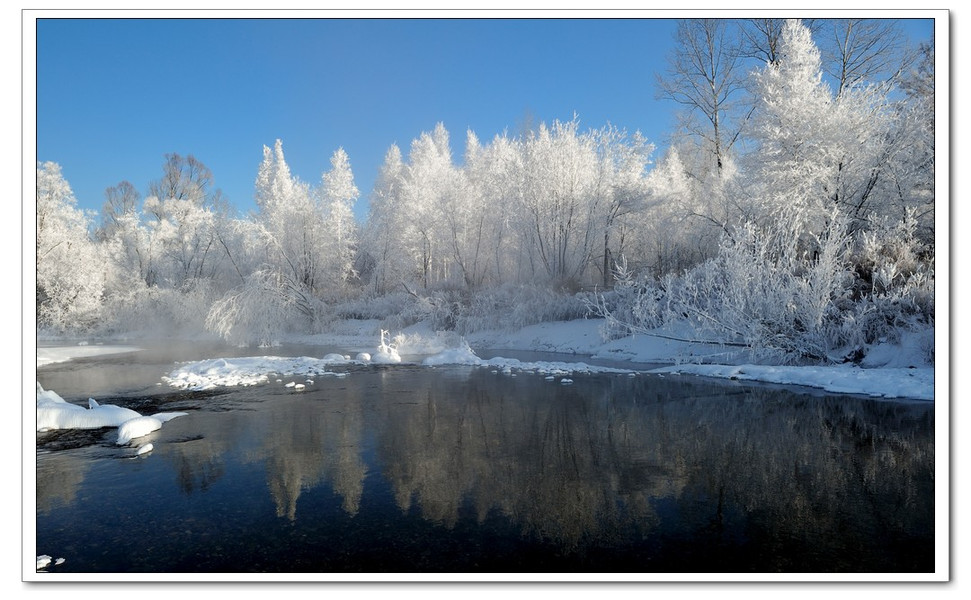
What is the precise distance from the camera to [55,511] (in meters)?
4.05

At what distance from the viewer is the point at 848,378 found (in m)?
9.40

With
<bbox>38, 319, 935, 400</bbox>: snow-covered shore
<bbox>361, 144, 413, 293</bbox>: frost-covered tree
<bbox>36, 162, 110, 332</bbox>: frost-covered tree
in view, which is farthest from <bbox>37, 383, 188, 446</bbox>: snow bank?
<bbox>361, 144, 413, 293</bbox>: frost-covered tree

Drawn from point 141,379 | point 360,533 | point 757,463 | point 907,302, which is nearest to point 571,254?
point 907,302

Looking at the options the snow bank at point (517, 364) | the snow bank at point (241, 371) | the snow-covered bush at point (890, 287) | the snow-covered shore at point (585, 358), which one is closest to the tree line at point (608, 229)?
the snow-covered bush at point (890, 287)

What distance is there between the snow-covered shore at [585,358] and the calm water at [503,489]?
1.56 metres

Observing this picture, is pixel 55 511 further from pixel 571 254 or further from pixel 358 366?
pixel 571 254

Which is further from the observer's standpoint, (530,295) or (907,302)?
(530,295)

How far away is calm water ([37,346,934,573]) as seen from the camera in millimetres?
3338

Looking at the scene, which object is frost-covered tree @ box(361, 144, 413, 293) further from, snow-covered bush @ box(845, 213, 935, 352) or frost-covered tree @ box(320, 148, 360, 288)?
snow-covered bush @ box(845, 213, 935, 352)

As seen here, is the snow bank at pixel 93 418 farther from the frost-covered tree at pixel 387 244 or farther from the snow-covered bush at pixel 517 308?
the frost-covered tree at pixel 387 244

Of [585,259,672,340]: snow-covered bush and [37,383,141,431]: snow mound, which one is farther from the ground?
[585,259,672,340]: snow-covered bush

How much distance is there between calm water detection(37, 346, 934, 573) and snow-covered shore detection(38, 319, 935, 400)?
1.56m
